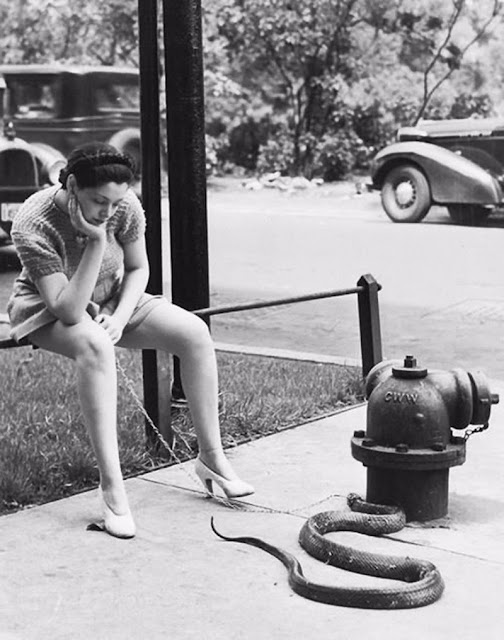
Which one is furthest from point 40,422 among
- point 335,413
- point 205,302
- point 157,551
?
point 157,551

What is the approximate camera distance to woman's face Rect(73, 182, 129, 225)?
165 inches

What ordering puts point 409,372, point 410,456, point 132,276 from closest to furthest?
point 410,456, point 409,372, point 132,276

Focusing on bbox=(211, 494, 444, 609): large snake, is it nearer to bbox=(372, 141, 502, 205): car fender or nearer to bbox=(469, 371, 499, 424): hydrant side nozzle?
bbox=(469, 371, 499, 424): hydrant side nozzle

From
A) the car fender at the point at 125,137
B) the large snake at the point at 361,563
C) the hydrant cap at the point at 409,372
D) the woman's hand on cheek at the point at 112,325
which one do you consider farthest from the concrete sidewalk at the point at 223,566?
the car fender at the point at 125,137

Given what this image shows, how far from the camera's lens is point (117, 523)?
4219 millimetres

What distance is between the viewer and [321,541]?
401 centimetres

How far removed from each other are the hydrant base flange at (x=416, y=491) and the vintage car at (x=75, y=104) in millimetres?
8910

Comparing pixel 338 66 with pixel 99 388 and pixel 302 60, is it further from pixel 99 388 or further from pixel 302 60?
pixel 99 388

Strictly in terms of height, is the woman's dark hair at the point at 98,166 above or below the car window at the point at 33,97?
above

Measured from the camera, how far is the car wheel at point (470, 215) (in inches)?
481

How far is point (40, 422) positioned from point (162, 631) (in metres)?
2.61

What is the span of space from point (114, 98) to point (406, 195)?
3.16 meters

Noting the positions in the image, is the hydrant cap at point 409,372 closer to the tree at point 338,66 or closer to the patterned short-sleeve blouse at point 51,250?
the patterned short-sleeve blouse at point 51,250

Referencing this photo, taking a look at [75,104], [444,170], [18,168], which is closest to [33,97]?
[75,104]
